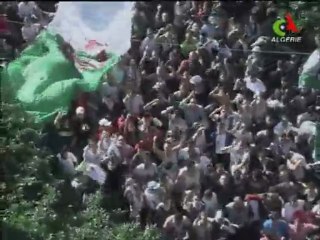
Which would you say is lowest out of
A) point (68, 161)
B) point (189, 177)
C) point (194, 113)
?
point (189, 177)

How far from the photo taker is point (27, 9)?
30.2 feet

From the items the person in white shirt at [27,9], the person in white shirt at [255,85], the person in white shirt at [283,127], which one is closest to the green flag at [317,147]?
the person in white shirt at [283,127]

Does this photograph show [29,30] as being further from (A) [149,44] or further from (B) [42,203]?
(B) [42,203]

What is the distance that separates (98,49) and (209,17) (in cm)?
122

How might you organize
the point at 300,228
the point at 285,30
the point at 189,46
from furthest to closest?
the point at 189,46 → the point at 285,30 → the point at 300,228

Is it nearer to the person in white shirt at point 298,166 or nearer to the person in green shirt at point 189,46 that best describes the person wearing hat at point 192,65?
the person in green shirt at point 189,46

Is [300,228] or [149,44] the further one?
[149,44]

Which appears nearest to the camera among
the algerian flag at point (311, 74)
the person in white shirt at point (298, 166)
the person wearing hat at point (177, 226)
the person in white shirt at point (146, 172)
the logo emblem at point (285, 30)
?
the person wearing hat at point (177, 226)

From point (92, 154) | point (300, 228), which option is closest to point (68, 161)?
point (92, 154)

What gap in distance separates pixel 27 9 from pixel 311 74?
3.10m

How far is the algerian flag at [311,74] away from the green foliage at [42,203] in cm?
213

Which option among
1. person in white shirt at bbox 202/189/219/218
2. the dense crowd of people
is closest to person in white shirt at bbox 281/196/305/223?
the dense crowd of people

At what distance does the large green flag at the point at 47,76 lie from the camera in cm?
885

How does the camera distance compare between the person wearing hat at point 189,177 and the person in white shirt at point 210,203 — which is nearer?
the person in white shirt at point 210,203
